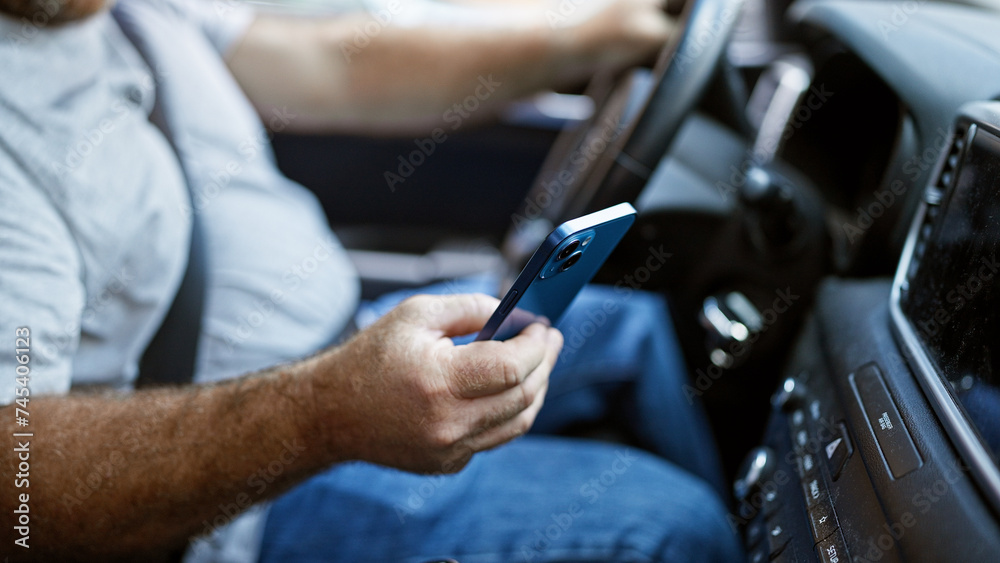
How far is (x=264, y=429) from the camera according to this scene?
0.57 metres

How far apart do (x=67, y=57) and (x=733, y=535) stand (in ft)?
2.83

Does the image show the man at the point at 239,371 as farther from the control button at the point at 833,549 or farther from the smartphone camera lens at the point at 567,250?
the control button at the point at 833,549

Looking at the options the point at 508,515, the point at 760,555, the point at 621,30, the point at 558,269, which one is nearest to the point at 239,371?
the point at 508,515

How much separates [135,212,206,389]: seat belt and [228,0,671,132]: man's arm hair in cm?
47

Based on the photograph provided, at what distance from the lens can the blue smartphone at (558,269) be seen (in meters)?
0.47

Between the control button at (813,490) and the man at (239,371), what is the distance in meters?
0.16

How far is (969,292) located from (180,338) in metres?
0.74

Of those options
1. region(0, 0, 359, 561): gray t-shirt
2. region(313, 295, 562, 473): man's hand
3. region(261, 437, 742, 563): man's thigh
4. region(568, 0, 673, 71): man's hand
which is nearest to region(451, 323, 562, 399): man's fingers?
region(313, 295, 562, 473): man's hand

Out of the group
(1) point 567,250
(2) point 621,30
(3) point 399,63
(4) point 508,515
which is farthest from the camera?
(3) point 399,63

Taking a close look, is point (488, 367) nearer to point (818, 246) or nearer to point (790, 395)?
point (790, 395)

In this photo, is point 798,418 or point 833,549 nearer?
point 833,549

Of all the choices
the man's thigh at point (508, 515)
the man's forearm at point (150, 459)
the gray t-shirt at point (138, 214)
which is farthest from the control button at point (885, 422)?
the gray t-shirt at point (138, 214)

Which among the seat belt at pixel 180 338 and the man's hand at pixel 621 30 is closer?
the seat belt at pixel 180 338

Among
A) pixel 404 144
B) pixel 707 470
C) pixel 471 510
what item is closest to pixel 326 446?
pixel 471 510
